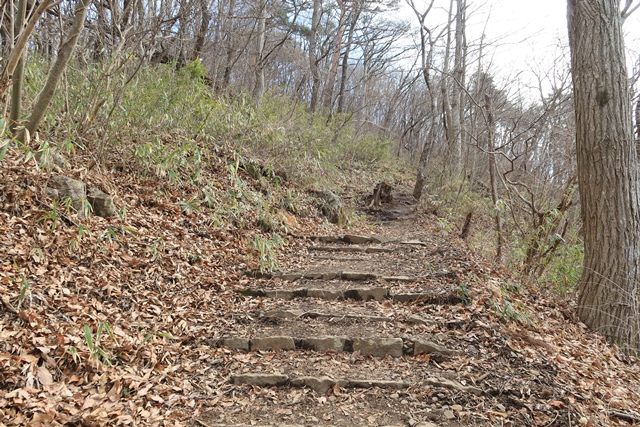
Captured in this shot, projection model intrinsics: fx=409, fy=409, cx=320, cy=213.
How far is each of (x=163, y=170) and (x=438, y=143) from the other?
14228mm

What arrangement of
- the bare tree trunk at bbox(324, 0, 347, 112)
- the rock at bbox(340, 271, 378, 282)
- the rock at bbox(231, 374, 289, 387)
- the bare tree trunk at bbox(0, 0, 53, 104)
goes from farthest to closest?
the bare tree trunk at bbox(324, 0, 347, 112) < the rock at bbox(340, 271, 378, 282) < the bare tree trunk at bbox(0, 0, 53, 104) < the rock at bbox(231, 374, 289, 387)

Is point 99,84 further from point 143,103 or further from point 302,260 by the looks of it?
point 302,260

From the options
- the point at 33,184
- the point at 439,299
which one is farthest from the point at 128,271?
the point at 439,299

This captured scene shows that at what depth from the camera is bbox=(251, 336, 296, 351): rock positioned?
3.51 meters

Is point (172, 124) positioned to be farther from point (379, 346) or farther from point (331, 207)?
point (379, 346)

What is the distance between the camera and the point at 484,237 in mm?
9508

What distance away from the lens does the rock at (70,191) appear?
4066mm

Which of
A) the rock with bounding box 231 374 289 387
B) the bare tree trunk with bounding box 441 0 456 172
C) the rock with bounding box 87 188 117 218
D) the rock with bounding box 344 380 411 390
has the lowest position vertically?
the rock with bounding box 231 374 289 387

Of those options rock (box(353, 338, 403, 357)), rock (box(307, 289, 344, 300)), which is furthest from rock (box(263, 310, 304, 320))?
rock (box(353, 338, 403, 357))

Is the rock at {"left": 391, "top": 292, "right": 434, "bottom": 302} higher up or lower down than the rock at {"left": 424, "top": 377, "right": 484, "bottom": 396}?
higher up

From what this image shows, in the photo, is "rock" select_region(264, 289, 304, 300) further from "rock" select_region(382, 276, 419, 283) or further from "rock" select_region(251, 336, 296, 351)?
"rock" select_region(382, 276, 419, 283)

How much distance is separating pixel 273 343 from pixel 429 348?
131 centimetres

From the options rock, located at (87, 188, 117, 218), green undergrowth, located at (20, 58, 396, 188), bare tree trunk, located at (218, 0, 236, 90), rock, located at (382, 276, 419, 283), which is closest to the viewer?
rock, located at (87, 188, 117, 218)

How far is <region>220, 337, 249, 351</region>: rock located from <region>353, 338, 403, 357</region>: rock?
0.93 meters
